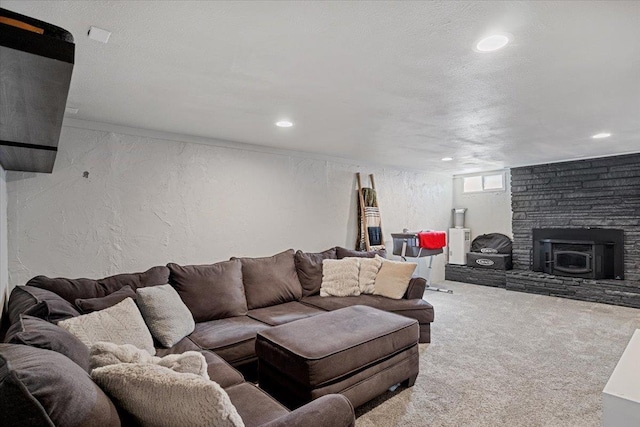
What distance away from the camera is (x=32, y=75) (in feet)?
2.69

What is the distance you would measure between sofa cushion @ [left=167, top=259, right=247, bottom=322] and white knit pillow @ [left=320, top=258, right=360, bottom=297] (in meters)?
1.03

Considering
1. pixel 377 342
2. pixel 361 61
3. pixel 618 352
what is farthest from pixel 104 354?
pixel 618 352

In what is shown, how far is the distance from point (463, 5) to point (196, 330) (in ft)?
9.05

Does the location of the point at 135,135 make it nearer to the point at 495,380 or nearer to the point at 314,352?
the point at 314,352

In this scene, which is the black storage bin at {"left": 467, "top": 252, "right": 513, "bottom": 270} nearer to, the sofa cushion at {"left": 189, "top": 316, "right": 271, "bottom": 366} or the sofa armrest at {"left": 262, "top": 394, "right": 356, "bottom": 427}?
the sofa cushion at {"left": 189, "top": 316, "right": 271, "bottom": 366}

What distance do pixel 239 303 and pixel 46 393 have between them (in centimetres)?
244

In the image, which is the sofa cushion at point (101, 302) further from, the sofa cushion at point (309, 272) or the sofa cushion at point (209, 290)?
the sofa cushion at point (309, 272)

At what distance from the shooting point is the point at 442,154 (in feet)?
15.7

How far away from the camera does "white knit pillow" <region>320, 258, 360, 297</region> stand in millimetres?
3821

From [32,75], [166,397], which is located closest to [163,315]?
[166,397]

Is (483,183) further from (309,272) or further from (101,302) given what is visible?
(101,302)

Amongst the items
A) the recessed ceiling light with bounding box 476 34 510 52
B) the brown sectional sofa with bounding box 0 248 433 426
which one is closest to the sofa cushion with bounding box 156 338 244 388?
the brown sectional sofa with bounding box 0 248 433 426

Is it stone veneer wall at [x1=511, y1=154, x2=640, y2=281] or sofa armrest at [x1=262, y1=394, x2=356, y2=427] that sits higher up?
stone veneer wall at [x1=511, y1=154, x2=640, y2=281]

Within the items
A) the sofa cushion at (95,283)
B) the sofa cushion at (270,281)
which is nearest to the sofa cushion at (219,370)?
the sofa cushion at (95,283)
